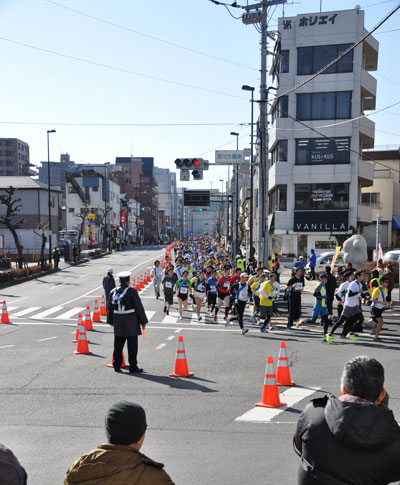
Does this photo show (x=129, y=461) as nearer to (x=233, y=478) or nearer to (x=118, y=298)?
(x=233, y=478)

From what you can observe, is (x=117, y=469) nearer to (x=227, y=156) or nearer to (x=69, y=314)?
(x=69, y=314)

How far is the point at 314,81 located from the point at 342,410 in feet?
137

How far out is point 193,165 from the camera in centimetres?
2548

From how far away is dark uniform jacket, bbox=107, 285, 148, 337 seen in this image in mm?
9531

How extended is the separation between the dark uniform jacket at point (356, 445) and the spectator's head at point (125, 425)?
1.03m

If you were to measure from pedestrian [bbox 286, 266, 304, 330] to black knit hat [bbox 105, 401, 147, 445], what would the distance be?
11.8m

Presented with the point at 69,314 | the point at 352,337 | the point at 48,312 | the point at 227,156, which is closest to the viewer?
the point at 352,337

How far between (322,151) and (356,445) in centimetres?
4078

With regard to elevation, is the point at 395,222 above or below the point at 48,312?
above

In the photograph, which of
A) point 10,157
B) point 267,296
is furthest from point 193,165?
point 10,157

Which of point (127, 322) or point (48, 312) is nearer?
point (127, 322)

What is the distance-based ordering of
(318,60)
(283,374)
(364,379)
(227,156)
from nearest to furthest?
(364,379) → (283,374) → (227,156) → (318,60)

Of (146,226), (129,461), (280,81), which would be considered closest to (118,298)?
(129,461)

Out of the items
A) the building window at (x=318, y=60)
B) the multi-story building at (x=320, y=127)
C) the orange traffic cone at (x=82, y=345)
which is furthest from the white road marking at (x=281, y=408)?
the building window at (x=318, y=60)
